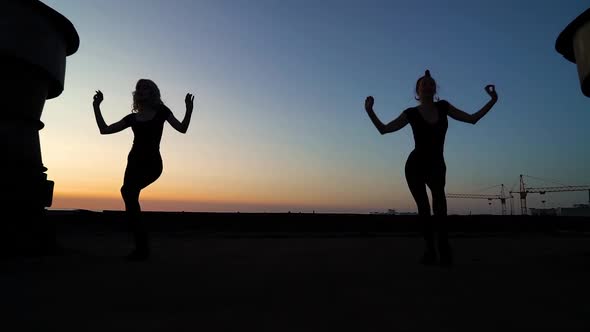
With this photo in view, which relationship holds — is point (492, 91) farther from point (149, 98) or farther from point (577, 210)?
point (577, 210)

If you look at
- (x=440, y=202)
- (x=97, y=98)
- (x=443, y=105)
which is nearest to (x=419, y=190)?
(x=440, y=202)

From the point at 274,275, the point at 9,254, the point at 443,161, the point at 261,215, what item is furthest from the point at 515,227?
the point at 9,254

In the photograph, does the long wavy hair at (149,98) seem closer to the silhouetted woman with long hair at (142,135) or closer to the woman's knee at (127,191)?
the silhouetted woman with long hair at (142,135)

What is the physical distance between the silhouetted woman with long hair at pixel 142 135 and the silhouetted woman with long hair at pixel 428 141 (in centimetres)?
240

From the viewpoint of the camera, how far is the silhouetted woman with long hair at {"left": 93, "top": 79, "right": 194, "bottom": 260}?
4.11m

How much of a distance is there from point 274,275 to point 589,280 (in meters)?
2.28

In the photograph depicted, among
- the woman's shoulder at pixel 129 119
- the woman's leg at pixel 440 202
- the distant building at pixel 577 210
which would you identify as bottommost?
the woman's leg at pixel 440 202

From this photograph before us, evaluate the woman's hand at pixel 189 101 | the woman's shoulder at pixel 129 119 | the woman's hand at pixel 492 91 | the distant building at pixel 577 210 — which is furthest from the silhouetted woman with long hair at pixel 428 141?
the distant building at pixel 577 210

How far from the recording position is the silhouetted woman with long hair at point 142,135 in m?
4.11

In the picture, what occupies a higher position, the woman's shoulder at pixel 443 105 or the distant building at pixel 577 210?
the distant building at pixel 577 210

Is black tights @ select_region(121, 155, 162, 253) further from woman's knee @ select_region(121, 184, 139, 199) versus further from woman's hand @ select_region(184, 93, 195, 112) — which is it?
woman's hand @ select_region(184, 93, 195, 112)

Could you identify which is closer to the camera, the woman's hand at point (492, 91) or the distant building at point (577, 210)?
the woman's hand at point (492, 91)

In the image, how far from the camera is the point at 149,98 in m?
4.43

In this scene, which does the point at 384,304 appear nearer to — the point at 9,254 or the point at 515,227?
the point at 9,254
